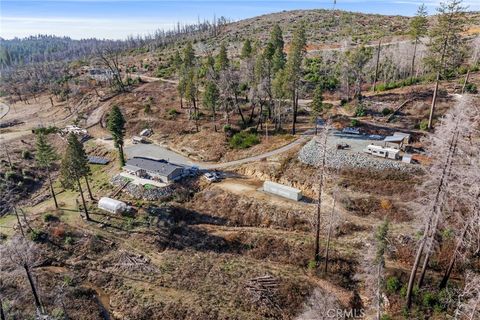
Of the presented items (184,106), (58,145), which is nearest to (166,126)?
(184,106)

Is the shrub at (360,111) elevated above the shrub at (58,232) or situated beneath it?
elevated above

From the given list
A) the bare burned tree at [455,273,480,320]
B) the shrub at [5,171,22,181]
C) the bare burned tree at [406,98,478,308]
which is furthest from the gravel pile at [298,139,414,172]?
the shrub at [5,171,22,181]

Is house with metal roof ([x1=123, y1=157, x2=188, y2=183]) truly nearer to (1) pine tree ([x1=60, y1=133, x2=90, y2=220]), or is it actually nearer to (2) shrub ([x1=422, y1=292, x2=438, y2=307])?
(1) pine tree ([x1=60, y1=133, x2=90, y2=220])

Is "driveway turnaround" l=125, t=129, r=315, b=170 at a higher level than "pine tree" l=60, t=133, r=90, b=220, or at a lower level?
lower

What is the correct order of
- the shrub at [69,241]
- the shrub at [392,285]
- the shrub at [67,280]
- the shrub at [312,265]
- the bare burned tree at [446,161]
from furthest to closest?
the shrub at [69,241] < the shrub at [67,280] < the shrub at [312,265] < the shrub at [392,285] < the bare burned tree at [446,161]

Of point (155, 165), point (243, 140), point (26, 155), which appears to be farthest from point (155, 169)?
point (26, 155)

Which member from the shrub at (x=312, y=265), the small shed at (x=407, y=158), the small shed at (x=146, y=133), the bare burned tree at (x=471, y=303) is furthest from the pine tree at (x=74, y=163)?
the small shed at (x=407, y=158)

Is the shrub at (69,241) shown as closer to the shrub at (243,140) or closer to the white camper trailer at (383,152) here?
the shrub at (243,140)

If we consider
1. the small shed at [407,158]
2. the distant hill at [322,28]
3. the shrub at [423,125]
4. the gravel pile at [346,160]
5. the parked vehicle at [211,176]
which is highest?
the distant hill at [322,28]
